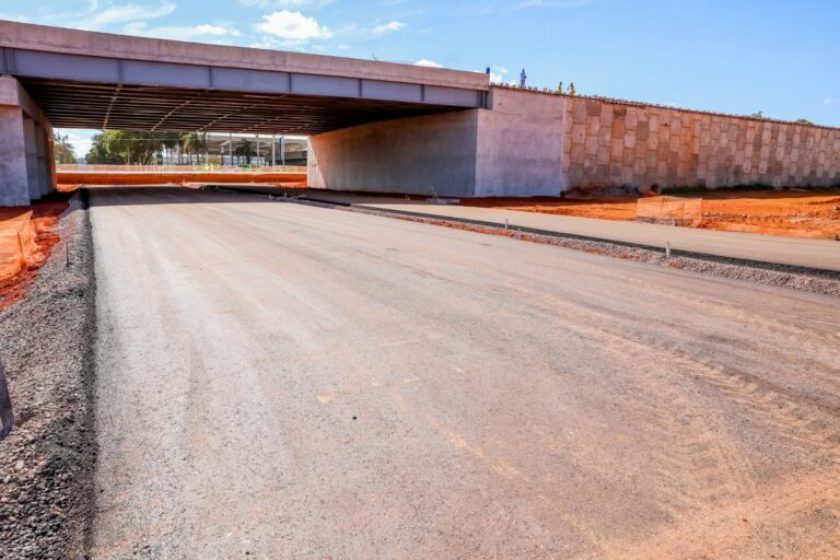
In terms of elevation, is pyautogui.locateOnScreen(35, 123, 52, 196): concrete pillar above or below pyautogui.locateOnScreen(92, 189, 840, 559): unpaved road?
above

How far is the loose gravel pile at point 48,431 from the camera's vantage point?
2808mm

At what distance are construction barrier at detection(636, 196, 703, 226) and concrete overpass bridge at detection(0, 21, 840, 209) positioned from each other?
43.5 ft

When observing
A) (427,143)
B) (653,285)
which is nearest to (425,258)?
(653,285)

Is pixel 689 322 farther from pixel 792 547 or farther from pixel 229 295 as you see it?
pixel 229 295

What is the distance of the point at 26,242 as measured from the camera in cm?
1403

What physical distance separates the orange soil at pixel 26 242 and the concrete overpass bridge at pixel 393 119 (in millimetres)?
4996

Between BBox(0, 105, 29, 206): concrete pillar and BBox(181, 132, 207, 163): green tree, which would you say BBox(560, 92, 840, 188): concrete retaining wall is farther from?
BBox(181, 132, 207, 163): green tree

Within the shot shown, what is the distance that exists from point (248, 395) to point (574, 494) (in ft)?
8.74

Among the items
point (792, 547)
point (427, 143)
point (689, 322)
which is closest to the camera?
point (792, 547)

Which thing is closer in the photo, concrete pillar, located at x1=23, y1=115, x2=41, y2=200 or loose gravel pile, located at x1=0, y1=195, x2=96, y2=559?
loose gravel pile, located at x1=0, y1=195, x2=96, y2=559

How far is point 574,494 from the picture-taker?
3.23 metres

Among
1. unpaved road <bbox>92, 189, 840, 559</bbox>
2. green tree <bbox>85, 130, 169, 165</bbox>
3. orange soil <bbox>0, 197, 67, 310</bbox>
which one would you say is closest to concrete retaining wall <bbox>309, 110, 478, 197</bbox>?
orange soil <bbox>0, 197, 67, 310</bbox>

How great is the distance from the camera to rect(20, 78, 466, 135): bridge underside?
31516 mm

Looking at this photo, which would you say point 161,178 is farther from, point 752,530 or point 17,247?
point 752,530
